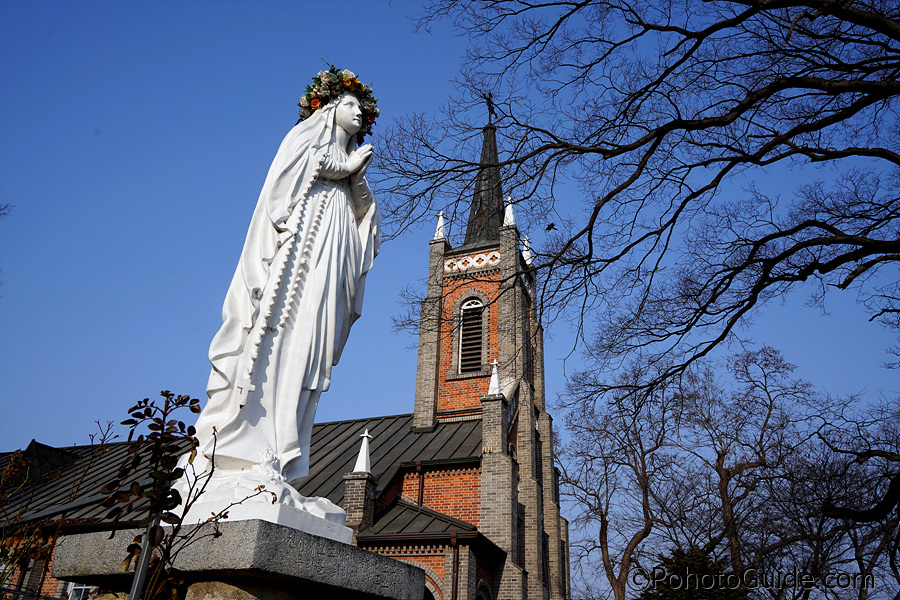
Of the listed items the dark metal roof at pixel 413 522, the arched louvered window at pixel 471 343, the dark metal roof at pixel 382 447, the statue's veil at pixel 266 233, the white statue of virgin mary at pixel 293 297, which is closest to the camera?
the white statue of virgin mary at pixel 293 297

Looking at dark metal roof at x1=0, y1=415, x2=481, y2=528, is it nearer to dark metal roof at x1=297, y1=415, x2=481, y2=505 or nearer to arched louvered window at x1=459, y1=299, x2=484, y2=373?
dark metal roof at x1=297, y1=415, x2=481, y2=505

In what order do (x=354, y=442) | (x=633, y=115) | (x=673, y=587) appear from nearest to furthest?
(x=633, y=115) < (x=673, y=587) < (x=354, y=442)

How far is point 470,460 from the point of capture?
64.3 ft

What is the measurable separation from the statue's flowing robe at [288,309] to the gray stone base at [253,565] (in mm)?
616

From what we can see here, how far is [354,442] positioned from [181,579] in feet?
68.9

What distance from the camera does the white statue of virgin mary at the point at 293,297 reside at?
3385mm

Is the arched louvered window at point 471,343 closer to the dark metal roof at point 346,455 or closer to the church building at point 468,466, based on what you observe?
the church building at point 468,466

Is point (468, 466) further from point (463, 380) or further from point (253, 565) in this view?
point (253, 565)

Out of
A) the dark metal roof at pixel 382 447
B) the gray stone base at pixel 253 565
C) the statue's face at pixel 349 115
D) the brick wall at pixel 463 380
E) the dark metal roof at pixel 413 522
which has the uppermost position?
the brick wall at pixel 463 380

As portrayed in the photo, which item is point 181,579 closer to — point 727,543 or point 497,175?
point 497,175

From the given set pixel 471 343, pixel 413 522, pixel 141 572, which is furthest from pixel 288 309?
pixel 471 343

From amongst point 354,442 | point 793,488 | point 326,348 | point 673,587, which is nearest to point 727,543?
point 673,587

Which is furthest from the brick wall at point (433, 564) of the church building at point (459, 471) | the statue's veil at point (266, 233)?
the statue's veil at point (266, 233)

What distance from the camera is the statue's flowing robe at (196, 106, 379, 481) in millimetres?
3418
